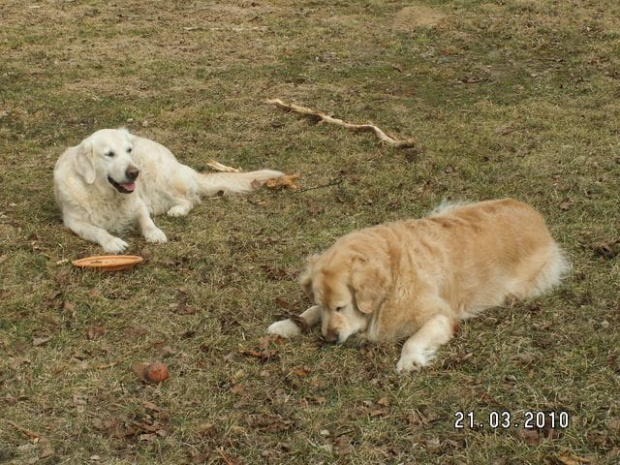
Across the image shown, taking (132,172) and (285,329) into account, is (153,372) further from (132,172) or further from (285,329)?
(132,172)

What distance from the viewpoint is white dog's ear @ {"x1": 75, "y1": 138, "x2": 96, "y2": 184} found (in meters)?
7.05

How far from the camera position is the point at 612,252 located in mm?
5922

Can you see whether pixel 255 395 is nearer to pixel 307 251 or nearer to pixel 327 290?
pixel 327 290

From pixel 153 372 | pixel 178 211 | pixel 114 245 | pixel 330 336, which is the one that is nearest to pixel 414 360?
pixel 330 336

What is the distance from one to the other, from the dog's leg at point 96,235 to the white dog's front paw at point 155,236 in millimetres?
225

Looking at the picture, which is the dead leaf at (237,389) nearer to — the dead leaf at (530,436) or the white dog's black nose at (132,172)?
the dead leaf at (530,436)

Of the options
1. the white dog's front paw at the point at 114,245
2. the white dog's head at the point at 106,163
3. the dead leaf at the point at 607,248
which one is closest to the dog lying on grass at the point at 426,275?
the dead leaf at the point at 607,248

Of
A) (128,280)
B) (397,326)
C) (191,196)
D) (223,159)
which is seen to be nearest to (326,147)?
(223,159)

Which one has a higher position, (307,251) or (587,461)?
(587,461)

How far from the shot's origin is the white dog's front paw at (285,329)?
505 centimetres

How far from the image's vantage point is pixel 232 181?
776cm

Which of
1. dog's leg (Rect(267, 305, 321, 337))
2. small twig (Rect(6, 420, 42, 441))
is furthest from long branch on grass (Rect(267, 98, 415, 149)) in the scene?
Answer: small twig (Rect(6, 420, 42, 441))

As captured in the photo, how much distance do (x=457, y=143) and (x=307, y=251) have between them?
3185 mm

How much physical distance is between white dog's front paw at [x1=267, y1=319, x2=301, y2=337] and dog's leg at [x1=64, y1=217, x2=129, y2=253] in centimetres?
217
